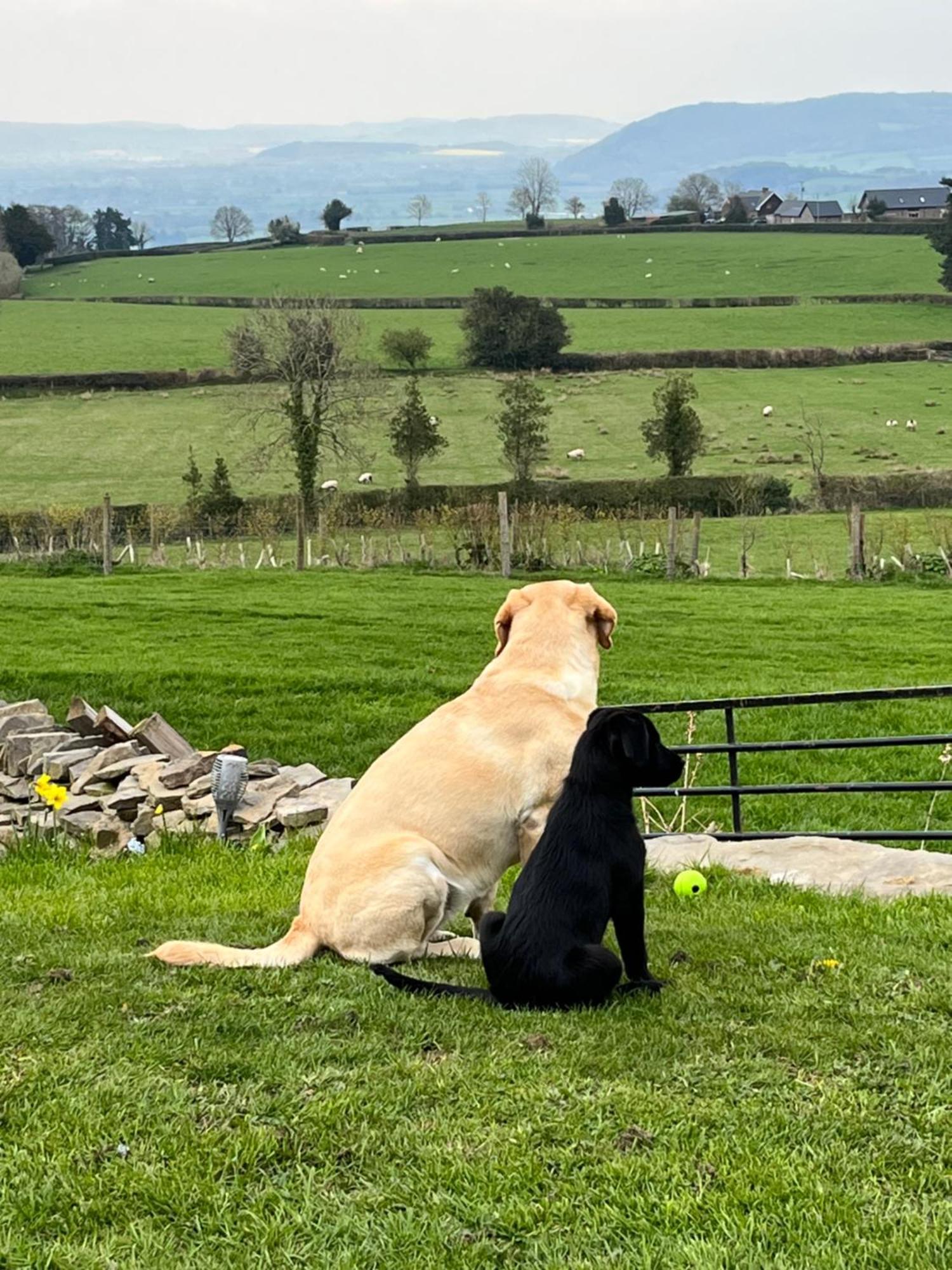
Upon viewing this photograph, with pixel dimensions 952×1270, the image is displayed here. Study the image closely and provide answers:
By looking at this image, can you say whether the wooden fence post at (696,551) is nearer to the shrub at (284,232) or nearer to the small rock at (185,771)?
the small rock at (185,771)

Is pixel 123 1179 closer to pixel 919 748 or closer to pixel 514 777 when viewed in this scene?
pixel 514 777

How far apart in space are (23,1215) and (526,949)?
2435 millimetres

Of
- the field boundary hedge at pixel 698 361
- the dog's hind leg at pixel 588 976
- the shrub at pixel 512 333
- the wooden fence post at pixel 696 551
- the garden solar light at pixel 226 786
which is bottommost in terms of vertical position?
the wooden fence post at pixel 696 551

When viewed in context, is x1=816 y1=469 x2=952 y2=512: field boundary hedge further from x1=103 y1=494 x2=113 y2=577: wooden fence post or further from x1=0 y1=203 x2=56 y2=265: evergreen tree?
x1=0 y1=203 x2=56 y2=265: evergreen tree

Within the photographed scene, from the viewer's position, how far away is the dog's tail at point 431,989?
588 centimetres

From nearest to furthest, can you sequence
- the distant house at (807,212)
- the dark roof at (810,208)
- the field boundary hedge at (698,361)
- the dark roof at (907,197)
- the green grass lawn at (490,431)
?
the green grass lawn at (490,431) → the field boundary hedge at (698,361) → the distant house at (807,212) → the dark roof at (907,197) → the dark roof at (810,208)

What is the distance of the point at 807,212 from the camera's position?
184000 mm

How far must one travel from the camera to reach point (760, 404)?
3098 inches

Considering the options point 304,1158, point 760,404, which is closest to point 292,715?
point 304,1158

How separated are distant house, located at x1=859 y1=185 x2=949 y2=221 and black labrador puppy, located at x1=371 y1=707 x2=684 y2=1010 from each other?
175 metres

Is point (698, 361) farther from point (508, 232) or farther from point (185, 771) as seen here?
point (185, 771)

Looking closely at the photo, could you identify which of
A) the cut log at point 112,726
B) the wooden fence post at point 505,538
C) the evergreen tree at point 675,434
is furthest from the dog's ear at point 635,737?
the evergreen tree at point 675,434

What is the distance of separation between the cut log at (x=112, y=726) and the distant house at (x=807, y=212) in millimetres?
166560

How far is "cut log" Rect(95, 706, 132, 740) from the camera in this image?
14906 mm
